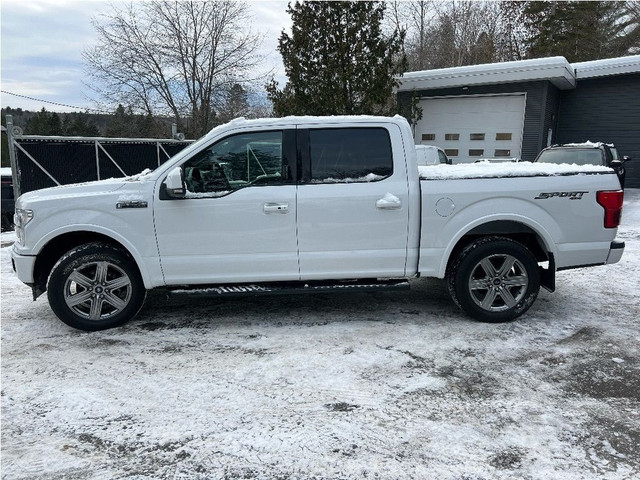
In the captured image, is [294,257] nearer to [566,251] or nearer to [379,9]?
[566,251]

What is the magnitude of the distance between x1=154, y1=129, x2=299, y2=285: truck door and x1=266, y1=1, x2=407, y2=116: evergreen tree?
11.3 meters

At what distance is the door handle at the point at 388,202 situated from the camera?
426 centimetres

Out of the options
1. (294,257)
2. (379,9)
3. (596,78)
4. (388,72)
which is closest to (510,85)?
(596,78)

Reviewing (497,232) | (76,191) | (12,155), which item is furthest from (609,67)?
(12,155)

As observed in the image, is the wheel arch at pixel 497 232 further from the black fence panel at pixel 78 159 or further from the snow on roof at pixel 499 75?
the snow on roof at pixel 499 75

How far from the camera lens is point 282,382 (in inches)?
133

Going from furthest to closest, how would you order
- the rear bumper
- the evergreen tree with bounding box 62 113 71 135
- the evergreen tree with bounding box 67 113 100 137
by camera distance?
the evergreen tree with bounding box 62 113 71 135, the evergreen tree with bounding box 67 113 100 137, the rear bumper

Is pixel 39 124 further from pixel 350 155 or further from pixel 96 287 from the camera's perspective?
pixel 350 155

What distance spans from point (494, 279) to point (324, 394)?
224 cm

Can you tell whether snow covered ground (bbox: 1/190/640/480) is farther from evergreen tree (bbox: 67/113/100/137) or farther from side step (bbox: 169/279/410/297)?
evergreen tree (bbox: 67/113/100/137)

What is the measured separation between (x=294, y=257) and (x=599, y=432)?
2.74 metres

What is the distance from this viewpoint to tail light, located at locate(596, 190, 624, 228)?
4.36 m


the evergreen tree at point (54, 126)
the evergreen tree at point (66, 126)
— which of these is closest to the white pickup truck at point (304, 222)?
the evergreen tree at point (66, 126)

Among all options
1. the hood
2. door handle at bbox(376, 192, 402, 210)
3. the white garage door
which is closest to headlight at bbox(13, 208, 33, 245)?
the hood
